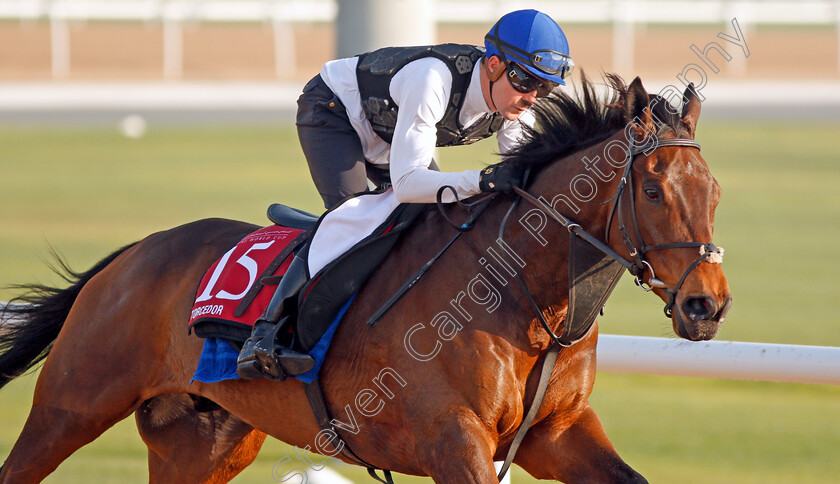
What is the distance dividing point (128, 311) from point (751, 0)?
24687 mm

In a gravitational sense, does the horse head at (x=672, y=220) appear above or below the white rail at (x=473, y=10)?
below

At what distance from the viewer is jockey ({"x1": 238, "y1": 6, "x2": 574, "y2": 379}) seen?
11.0 ft

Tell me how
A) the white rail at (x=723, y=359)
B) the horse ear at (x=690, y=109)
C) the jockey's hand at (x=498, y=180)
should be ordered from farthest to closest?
the white rail at (x=723, y=359), the jockey's hand at (x=498, y=180), the horse ear at (x=690, y=109)

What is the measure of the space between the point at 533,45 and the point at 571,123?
28cm

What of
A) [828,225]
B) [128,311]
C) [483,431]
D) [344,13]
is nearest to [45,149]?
[828,225]

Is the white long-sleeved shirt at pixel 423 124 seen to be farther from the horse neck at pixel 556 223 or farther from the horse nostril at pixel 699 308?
the horse nostril at pixel 699 308

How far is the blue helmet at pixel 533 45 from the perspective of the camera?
134 inches

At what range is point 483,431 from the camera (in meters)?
3.18

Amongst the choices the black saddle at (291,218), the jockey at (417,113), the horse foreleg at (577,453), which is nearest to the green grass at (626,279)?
the horse foreleg at (577,453)

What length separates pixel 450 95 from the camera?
3.53 meters

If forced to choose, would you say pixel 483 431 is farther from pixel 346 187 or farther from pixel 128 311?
pixel 128 311

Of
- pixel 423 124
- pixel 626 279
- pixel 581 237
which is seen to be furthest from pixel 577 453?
pixel 626 279

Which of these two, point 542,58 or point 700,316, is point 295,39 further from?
point 700,316

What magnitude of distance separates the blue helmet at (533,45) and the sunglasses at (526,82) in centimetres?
2
